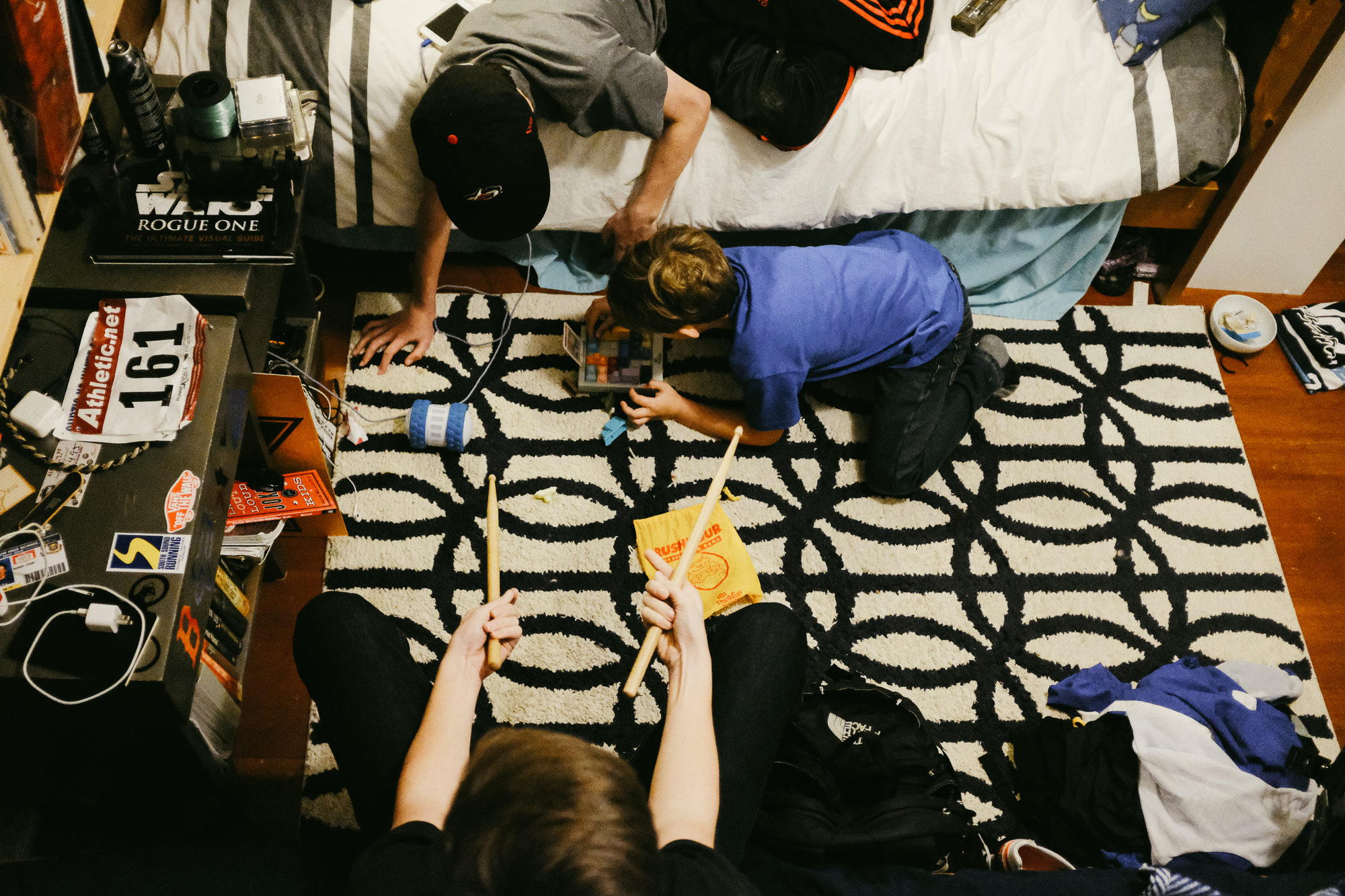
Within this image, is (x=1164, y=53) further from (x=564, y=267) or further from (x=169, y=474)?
(x=169, y=474)

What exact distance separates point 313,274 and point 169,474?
94cm

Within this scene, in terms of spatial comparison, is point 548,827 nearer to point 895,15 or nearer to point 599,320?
point 599,320

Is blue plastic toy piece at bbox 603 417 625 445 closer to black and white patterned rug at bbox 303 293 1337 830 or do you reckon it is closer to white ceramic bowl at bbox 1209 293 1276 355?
black and white patterned rug at bbox 303 293 1337 830

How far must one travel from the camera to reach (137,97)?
145 centimetres

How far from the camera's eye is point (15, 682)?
110 centimetres

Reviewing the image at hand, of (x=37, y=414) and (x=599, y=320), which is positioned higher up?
(x=37, y=414)

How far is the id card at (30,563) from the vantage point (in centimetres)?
115

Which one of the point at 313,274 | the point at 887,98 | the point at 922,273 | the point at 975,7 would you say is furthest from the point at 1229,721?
→ the point at 313,274

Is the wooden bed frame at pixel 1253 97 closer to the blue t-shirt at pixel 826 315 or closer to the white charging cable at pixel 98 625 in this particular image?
the blue t-shirt at pixel 826 315

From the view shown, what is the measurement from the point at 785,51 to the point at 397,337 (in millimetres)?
1014

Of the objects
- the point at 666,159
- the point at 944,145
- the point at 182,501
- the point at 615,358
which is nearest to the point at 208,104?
the point at 182,501

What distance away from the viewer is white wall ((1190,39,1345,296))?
1909 mm

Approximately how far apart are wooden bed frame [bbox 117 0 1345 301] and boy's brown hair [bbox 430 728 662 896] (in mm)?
1576

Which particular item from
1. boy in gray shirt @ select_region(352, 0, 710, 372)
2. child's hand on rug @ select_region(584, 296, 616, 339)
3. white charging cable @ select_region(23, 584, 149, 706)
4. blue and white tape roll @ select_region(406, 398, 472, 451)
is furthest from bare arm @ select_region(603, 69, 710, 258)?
white charging cable @ select_region(23, 584, 149, 706)
